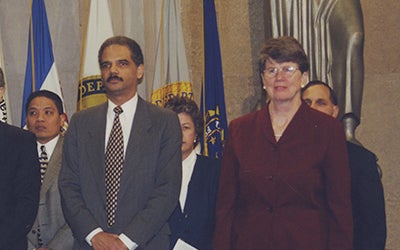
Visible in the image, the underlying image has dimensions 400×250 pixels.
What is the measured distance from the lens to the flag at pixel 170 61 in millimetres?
5320

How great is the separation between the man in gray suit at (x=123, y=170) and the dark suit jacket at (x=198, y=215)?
220 mm

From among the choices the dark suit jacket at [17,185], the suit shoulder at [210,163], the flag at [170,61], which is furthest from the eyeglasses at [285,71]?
the flag at [170,61]

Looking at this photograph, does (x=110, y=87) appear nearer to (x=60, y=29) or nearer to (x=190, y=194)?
(x=190, y=194)

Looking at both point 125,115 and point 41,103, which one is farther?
point 41,103

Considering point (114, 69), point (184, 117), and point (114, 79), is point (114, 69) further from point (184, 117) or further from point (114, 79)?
point (184, 117)

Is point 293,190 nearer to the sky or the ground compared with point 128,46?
nearer to the ground

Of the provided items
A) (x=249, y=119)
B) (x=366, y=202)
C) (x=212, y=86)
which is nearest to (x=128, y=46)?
(x=249, y=119)

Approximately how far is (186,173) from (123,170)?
18.9 inches

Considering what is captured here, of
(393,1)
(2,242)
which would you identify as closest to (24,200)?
(2,242)

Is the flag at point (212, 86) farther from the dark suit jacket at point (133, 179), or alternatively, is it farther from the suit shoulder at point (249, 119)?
the suit shoulder at point (249, 119)

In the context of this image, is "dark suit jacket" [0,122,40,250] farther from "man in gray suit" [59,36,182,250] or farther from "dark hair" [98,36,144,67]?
"dark hair" [98,36,144,67]

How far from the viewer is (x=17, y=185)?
11.1 ft

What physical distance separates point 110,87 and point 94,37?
59.8 inches

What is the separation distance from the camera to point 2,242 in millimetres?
3273
